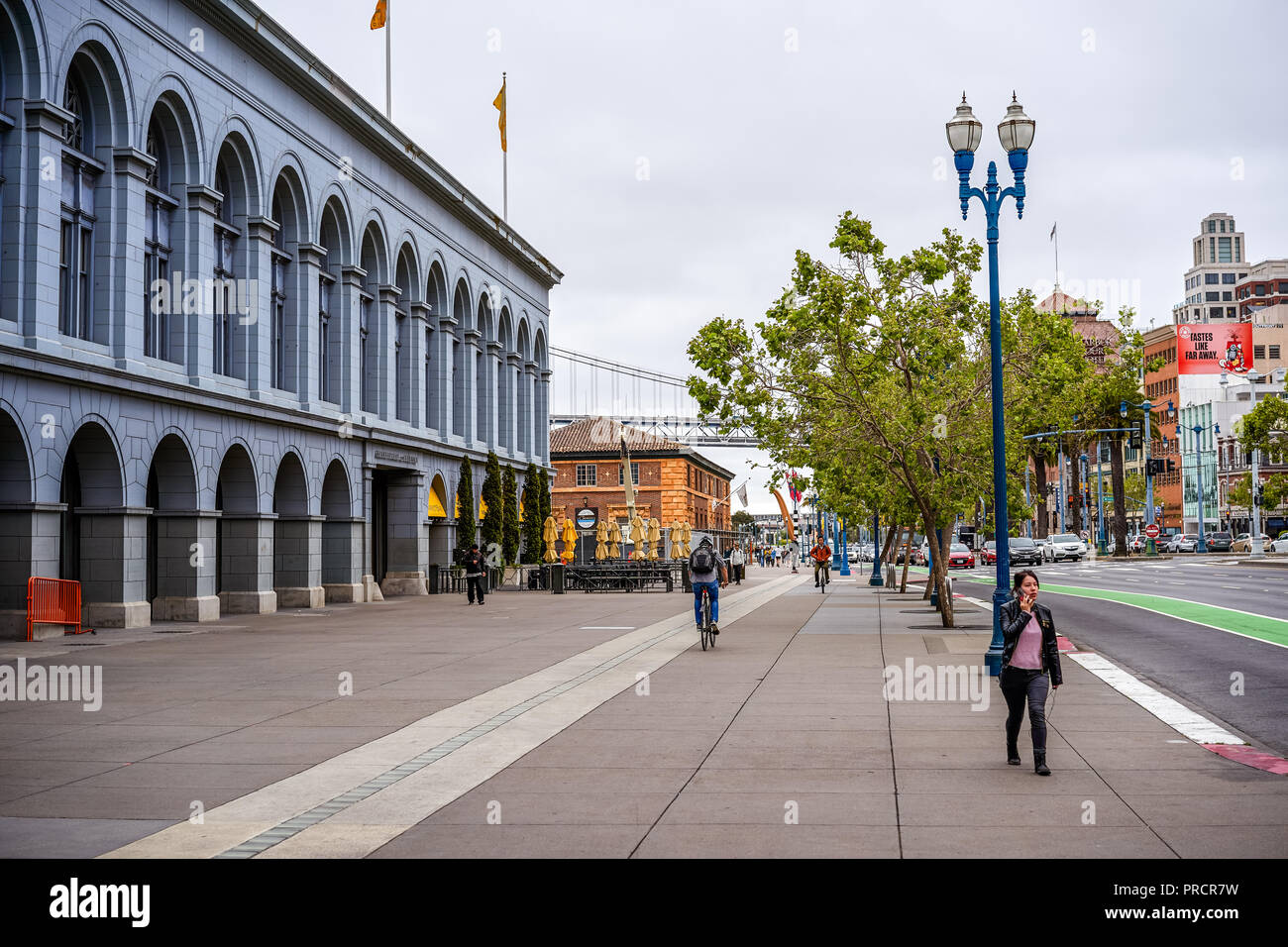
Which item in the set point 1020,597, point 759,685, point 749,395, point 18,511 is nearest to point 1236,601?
point 749,395

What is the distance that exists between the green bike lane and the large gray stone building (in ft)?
71.4

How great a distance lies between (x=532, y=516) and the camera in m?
60.0

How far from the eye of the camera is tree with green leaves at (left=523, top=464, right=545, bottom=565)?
56875 mm

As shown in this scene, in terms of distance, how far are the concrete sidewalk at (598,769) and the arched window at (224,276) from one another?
1601cm

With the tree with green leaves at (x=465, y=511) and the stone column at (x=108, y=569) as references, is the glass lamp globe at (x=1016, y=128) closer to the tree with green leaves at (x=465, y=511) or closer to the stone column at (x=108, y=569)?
the stone column at (x=108, y=569)

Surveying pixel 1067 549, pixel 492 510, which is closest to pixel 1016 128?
pixel 492 510

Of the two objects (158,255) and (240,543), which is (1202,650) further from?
(158,255)

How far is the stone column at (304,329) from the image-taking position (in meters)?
38.1

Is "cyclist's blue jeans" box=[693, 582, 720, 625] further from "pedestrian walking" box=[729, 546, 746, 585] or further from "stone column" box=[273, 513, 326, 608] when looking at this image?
"pedestrian walking" box=[729, 546, 746, 585]

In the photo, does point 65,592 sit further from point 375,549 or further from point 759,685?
point 375,549

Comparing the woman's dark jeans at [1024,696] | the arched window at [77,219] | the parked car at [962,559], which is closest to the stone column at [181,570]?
the arched window at [77,219]

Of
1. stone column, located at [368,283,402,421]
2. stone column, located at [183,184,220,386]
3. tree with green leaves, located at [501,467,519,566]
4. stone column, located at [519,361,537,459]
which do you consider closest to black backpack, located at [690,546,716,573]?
stone column, located at [183,184,220,386]
